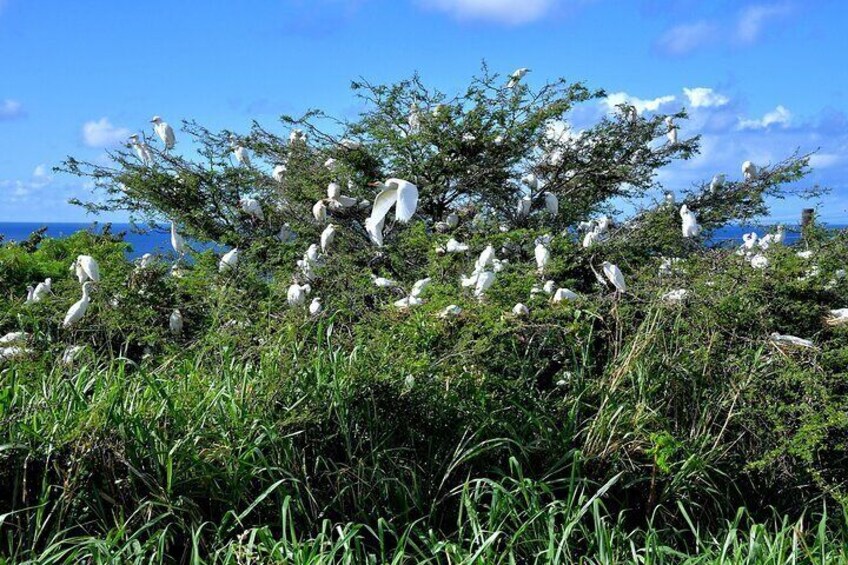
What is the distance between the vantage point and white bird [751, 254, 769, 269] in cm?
509

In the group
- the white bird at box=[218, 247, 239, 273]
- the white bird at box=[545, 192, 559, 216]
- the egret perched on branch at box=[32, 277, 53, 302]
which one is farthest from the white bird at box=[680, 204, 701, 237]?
the egret perched on branch at box=[32, 277, 53, 302]

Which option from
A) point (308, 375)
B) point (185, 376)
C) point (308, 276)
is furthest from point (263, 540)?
point (308, 276)

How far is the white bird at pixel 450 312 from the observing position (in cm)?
446

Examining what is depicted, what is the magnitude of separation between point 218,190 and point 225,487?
493 cm

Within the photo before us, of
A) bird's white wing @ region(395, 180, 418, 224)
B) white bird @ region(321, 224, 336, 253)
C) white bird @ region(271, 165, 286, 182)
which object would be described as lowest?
bird's white wing @ region(395, 180, 418, 224)

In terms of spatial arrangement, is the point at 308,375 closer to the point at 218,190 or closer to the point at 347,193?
the point at 347,193

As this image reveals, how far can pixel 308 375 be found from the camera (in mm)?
3596

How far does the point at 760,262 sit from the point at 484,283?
157cm

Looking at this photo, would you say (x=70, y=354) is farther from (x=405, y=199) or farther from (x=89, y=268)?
(x=405, y=199)

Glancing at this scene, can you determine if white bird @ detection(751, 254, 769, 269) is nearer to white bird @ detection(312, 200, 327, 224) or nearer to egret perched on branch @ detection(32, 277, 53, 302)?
white bird @ detection(312, 200, 327, 224)

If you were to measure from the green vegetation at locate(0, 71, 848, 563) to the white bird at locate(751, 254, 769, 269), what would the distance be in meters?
0.07

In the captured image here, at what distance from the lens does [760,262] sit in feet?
17.1

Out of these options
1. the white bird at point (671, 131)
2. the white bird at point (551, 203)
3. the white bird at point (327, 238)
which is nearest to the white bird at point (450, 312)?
the white bird at point (327, 238)

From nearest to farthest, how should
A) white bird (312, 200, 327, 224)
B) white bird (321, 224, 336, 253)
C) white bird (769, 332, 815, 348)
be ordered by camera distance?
white bird (769, 332, 815, 348), white bird (321, 224, 336, 253), white bird (312, 200, 327, 224)
